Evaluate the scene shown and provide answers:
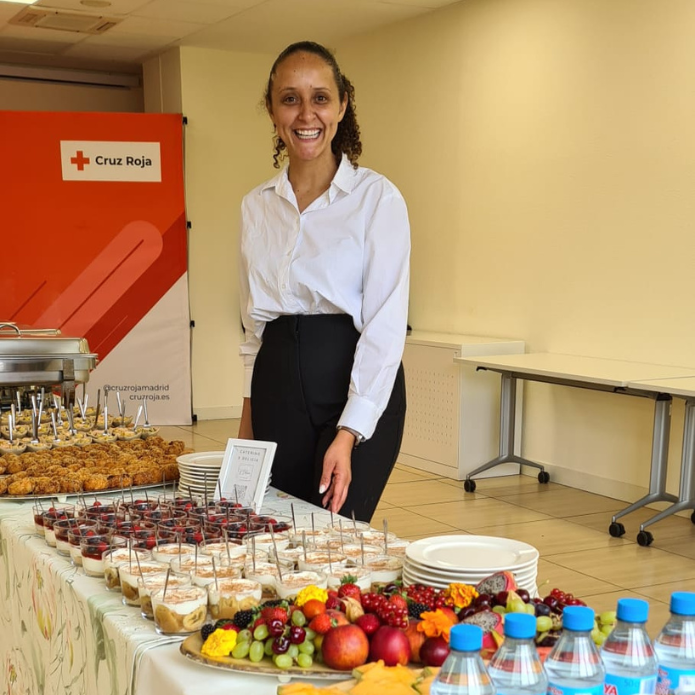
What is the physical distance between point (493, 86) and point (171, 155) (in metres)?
2.87

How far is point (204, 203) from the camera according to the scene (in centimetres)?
849

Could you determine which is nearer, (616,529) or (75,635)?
(75,635)

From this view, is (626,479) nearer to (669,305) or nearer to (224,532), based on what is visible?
(669,305)

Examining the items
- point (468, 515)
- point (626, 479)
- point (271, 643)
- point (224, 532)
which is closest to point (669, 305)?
point (626, 479)

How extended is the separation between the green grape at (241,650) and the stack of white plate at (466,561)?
0.34 m

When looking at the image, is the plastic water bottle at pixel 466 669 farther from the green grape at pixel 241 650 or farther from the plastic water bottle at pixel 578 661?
the green grape at pixel 241 650

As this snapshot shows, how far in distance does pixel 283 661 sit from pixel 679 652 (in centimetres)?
49

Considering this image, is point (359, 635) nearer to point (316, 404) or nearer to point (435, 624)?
point (435, 624)

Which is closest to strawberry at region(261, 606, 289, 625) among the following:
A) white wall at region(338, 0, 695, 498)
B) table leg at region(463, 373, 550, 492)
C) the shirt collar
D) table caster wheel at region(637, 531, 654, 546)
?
the shirt collar

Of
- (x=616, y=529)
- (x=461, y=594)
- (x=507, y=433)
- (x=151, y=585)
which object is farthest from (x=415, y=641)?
(x=507, y=433)

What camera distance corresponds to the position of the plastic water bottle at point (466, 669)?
910 millimetres

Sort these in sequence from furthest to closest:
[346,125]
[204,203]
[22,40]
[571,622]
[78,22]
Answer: [204,203]
[22,40]
[78,22]
[346,125]
[571,622]

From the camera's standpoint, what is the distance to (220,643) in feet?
4.16

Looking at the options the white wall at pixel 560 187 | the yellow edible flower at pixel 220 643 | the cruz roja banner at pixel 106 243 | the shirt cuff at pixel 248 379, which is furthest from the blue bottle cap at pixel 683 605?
the cruz roja banner at pixel 106 243
